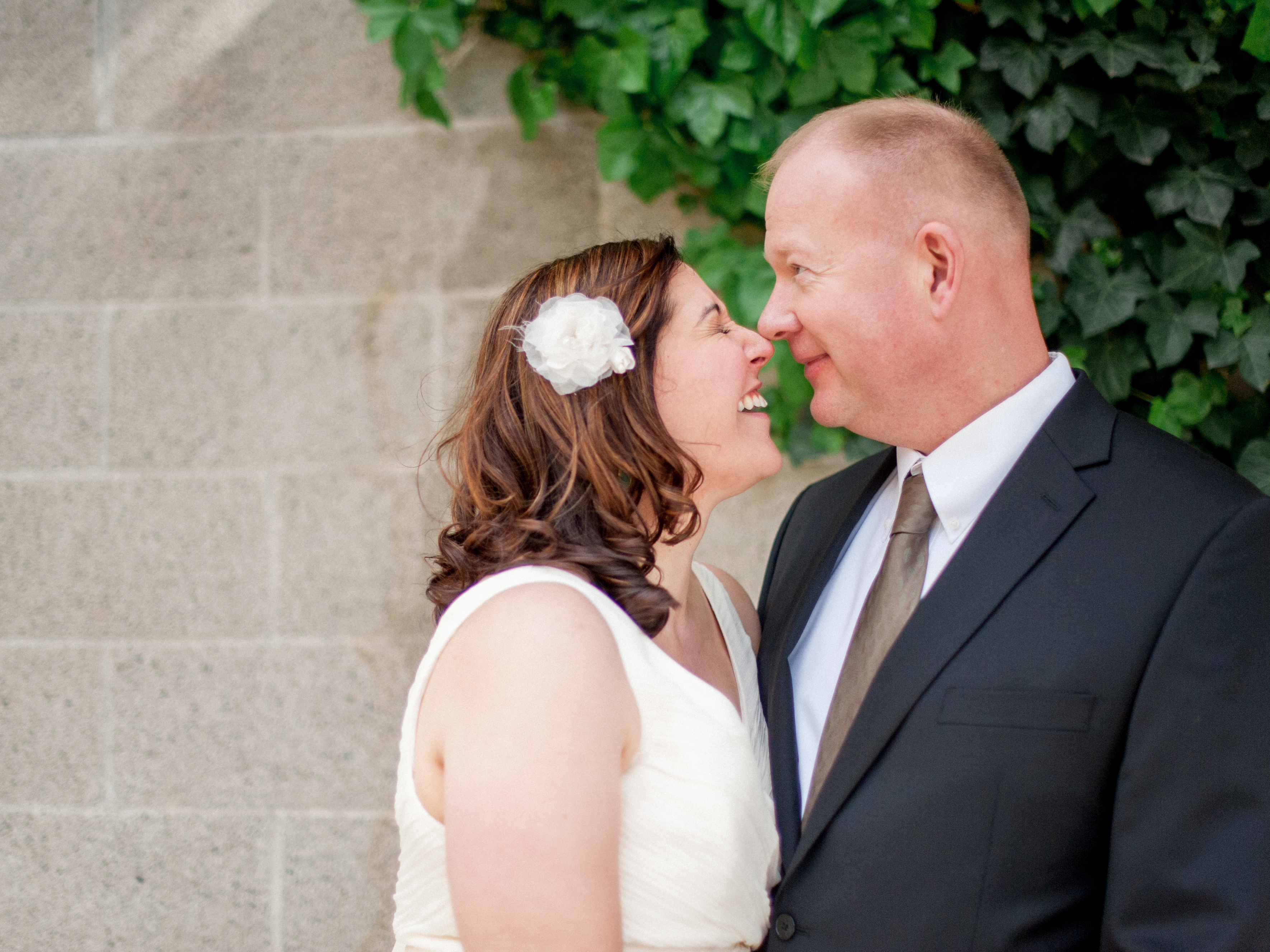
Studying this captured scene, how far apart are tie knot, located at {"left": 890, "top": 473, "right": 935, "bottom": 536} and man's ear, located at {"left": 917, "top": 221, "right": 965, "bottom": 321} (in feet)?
0.92

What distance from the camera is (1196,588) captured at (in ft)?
4.35

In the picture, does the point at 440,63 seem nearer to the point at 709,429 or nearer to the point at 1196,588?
the point at 709,429

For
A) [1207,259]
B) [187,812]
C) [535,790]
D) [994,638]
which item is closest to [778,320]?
[994,638]

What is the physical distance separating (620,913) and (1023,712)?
60 cm

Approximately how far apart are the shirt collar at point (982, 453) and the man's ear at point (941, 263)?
0.19 meters

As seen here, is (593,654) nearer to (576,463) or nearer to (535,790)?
(535,790)

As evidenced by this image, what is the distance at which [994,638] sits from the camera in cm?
141

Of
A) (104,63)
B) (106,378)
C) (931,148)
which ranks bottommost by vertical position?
(106,378)

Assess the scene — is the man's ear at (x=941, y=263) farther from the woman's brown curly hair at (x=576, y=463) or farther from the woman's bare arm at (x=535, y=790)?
the woman's bare arm at (x=535, y=790)

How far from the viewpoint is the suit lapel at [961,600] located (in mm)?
1420

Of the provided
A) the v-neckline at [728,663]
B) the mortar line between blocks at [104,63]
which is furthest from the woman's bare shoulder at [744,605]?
the mortar line between blocks at [104,63]

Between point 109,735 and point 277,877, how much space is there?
0.57m

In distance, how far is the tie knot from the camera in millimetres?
1651

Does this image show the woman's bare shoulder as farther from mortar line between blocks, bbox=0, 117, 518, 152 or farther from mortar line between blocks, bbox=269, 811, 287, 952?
mortar line between blocks, bbox=269, 811, 287, 952
